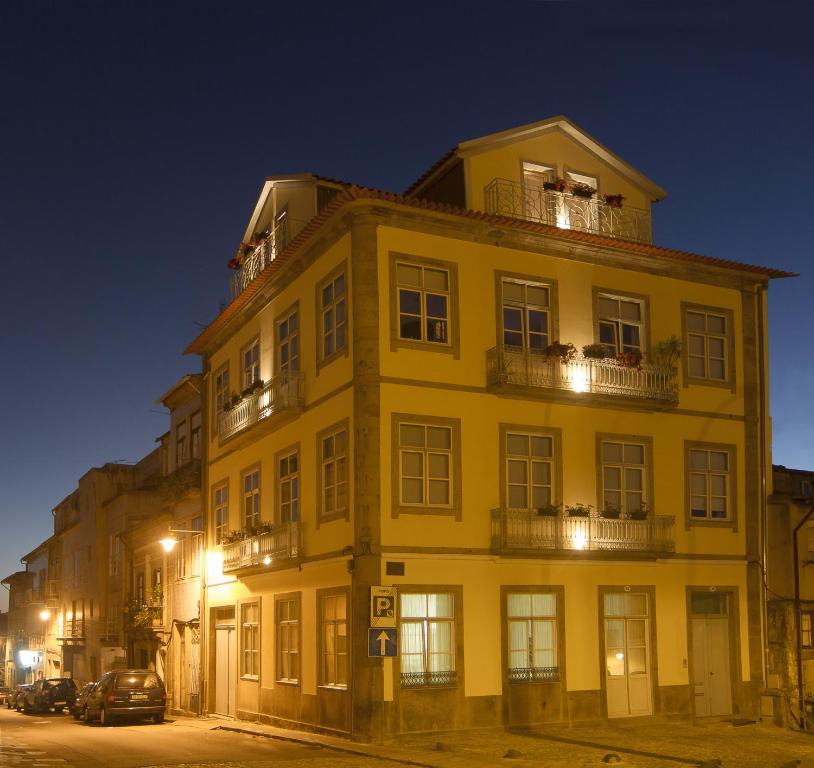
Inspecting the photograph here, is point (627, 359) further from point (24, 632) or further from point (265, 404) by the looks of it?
point (24, 632)

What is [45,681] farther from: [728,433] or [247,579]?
[728,433]

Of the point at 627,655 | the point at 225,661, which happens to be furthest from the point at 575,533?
the point at 225,661

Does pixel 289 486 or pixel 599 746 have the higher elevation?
pixel 289 486

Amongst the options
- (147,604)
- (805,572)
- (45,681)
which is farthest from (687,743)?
(45,681)

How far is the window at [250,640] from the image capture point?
28234 millimetres

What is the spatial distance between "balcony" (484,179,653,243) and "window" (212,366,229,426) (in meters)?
10.3

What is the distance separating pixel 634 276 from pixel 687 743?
10330mm

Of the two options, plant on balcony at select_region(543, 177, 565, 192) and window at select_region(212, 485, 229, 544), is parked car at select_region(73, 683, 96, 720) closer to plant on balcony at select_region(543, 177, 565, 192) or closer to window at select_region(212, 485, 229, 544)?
window at select_region(212, 485, 229, 544)

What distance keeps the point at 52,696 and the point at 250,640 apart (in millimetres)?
15516

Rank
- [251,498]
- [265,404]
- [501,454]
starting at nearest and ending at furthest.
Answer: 1. [501,454]
2. [265,404]
3. [251,498]

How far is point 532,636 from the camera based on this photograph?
23703 millimetres

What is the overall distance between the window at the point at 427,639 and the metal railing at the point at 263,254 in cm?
940

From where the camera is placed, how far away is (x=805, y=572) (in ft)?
87.2

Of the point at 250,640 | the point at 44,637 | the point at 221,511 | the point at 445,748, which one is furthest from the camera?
the point at 44,637
